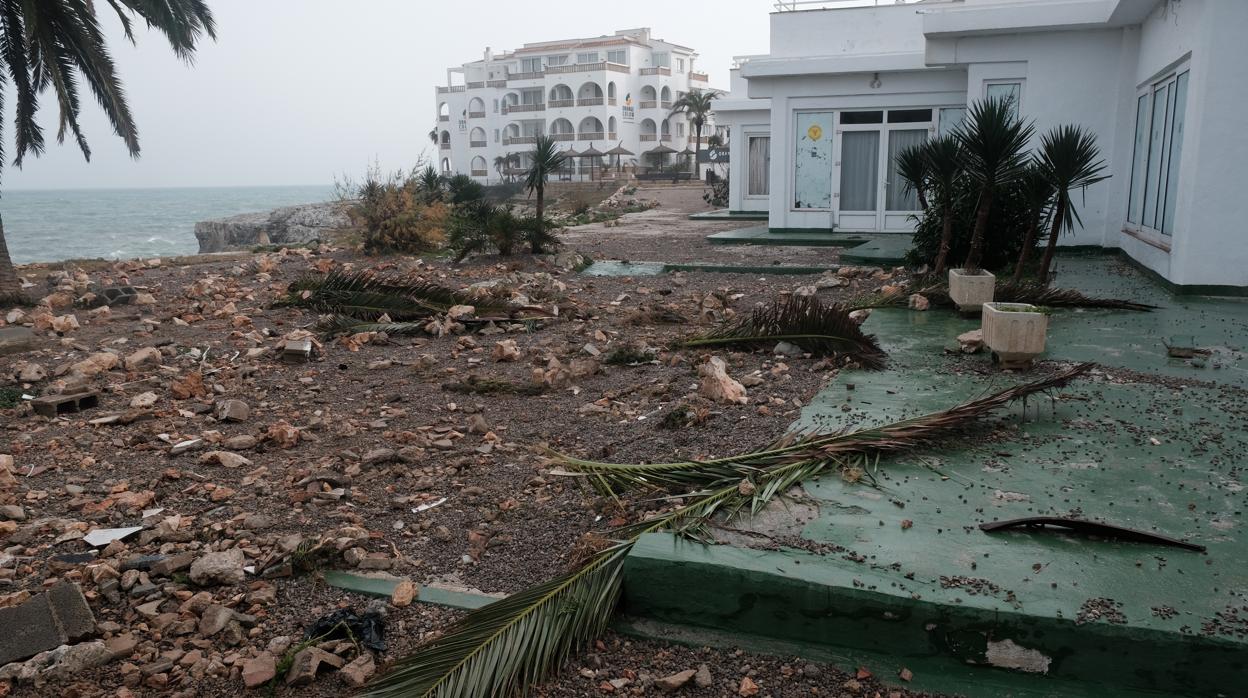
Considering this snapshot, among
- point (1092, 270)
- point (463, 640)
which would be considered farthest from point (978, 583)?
point (1092, 270)

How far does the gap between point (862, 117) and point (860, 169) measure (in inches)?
35.4

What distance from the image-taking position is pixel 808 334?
626 cm

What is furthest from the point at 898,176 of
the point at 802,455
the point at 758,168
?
the point at 802,455

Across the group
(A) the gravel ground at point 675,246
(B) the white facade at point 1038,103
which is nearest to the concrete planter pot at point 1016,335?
(B) the white facade at point 1038,103

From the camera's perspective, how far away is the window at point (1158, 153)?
28.6 ft

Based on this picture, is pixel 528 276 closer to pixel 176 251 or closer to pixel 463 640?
pixel 463 640

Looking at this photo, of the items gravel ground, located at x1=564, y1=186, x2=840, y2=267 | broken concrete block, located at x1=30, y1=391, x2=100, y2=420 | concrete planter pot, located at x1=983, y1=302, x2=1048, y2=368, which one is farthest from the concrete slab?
gravel ground, located at x1=564, y1=186, x2=840, y2=267

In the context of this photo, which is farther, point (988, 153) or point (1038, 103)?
point (1038, 103)

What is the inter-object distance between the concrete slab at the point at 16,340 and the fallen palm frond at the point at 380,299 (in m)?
2.26

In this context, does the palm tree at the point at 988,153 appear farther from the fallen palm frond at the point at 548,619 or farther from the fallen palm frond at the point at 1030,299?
the fallen palm frond at the point at 548,619

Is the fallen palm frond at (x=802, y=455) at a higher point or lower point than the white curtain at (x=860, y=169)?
lower

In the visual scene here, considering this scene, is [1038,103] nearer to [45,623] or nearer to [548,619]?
[548,619]

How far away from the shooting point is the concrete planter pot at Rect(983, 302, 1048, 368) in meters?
5.24

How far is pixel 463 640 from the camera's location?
2703 millimetres
